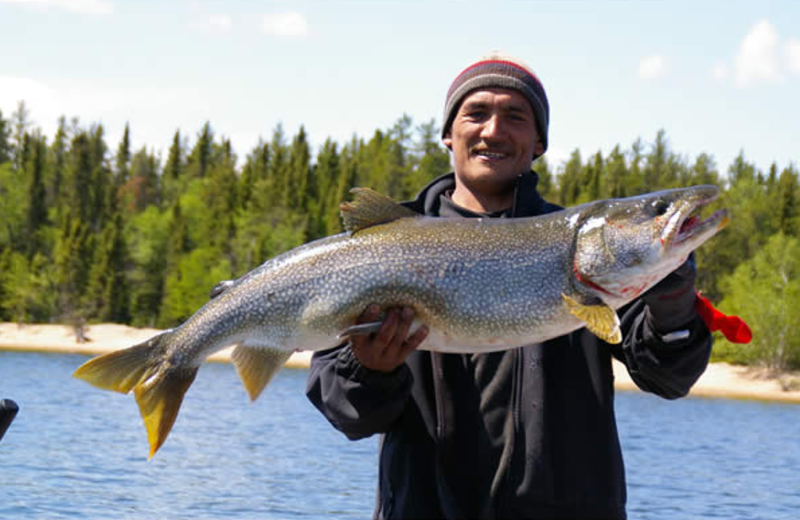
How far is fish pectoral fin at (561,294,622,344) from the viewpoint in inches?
123

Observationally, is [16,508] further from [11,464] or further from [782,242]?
[782,242]

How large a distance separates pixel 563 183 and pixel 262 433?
180ft

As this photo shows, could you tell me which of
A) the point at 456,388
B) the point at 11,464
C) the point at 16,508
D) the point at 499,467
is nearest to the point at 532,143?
the point at 456,388

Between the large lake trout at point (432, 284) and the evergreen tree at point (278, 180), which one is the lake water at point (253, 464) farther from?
the evergreen tree at point (278, 180)

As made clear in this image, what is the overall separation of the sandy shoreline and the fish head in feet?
151

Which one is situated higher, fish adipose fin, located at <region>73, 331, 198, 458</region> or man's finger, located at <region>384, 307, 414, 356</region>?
man's finger, located at <region>384, 307, 414, 356</region>

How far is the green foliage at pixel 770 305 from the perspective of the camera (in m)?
49.9

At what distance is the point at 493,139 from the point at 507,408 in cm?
110

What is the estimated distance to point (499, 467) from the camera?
127 inches

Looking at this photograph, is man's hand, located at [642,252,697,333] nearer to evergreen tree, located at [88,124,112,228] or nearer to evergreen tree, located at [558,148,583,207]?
evergreen tree, located at [558,148,583,207]

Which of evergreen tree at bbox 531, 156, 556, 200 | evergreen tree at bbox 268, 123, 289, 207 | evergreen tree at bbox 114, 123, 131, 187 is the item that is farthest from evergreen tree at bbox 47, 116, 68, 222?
evergreen tree at bbox 531, 156, 556, 200

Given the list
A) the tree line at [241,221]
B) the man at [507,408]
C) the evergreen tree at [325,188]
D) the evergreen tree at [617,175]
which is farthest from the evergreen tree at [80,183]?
the man at [507,408]

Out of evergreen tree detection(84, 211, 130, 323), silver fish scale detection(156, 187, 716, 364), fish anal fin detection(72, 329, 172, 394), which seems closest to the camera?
silver fish scale detection(156, 187, 716, 364)

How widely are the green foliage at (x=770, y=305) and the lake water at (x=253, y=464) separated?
17.3m
